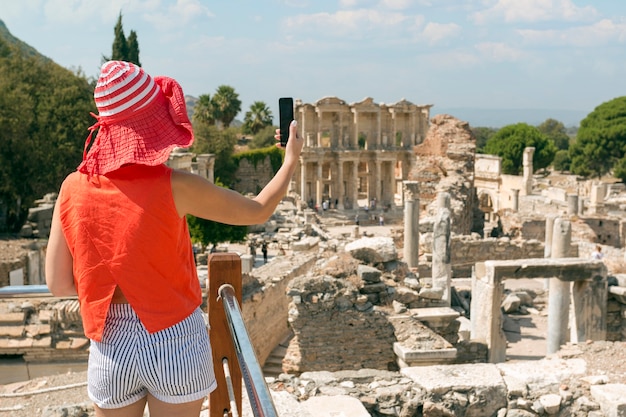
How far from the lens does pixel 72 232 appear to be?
237 centimetres

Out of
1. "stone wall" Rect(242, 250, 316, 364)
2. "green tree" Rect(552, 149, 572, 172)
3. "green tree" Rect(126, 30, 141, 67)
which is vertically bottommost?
"stone wall" Rect(242, 250, 316, 364)

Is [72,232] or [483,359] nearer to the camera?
[72,232]

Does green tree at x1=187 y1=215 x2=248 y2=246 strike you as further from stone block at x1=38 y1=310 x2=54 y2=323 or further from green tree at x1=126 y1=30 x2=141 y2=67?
green tree at x1=126 y1=30 x2=141 y2=67

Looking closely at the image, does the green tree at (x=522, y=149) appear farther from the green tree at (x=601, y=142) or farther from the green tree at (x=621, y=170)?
the green tree at (x=621, y=170)

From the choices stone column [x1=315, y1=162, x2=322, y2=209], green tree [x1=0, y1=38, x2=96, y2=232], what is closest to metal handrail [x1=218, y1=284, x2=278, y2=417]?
green tree [x1=0, y1=38, x2=96, y2=232]

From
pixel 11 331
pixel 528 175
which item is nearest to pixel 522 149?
pixel 528 175

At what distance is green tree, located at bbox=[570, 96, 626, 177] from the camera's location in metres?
59.2

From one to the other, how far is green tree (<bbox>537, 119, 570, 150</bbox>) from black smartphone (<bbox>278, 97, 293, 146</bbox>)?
95.6m

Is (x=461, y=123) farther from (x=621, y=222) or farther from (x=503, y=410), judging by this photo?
(x=503, y=410)

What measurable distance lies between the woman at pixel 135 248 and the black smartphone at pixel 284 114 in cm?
54

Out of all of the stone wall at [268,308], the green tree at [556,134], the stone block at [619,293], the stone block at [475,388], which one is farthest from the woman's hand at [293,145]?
the green tree at [556,134]

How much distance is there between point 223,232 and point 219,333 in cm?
2241

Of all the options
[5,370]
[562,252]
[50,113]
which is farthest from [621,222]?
[5,370]

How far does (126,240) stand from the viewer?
90.2 inches
